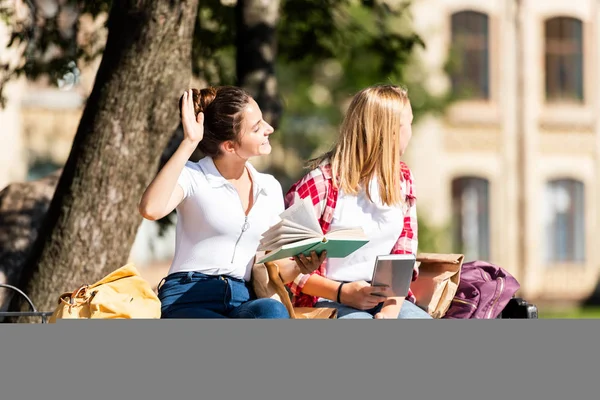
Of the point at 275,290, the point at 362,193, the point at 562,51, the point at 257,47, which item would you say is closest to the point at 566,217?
the point at 562,51

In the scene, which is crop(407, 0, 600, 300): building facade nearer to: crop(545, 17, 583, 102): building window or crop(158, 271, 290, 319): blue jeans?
crop(545, 17, 583, 102): building window

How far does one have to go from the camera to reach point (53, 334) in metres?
4.12

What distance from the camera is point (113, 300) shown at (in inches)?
188

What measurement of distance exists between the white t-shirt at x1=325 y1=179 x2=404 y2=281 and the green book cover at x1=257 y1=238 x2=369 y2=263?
446 millimetres

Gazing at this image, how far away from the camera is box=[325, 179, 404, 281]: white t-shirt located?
544 centimetres

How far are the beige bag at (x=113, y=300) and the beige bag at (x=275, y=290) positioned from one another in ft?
1.82

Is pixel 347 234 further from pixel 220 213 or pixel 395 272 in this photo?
pixel 220 213

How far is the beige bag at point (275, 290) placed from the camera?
17.3 ft

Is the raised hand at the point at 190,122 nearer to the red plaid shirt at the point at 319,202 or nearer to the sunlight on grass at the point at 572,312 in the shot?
the red plaid shirt at the point at 319,202

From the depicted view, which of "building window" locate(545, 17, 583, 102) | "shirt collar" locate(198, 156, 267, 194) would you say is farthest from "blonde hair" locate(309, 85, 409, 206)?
"building window" locate(545, 17, 583, 102)

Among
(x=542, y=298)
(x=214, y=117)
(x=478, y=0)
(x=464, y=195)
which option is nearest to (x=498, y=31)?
(x=478, y=0)

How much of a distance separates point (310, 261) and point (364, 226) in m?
0.52

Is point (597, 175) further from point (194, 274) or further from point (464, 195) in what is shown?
point (194, 274)

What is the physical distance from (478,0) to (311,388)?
25.9m
